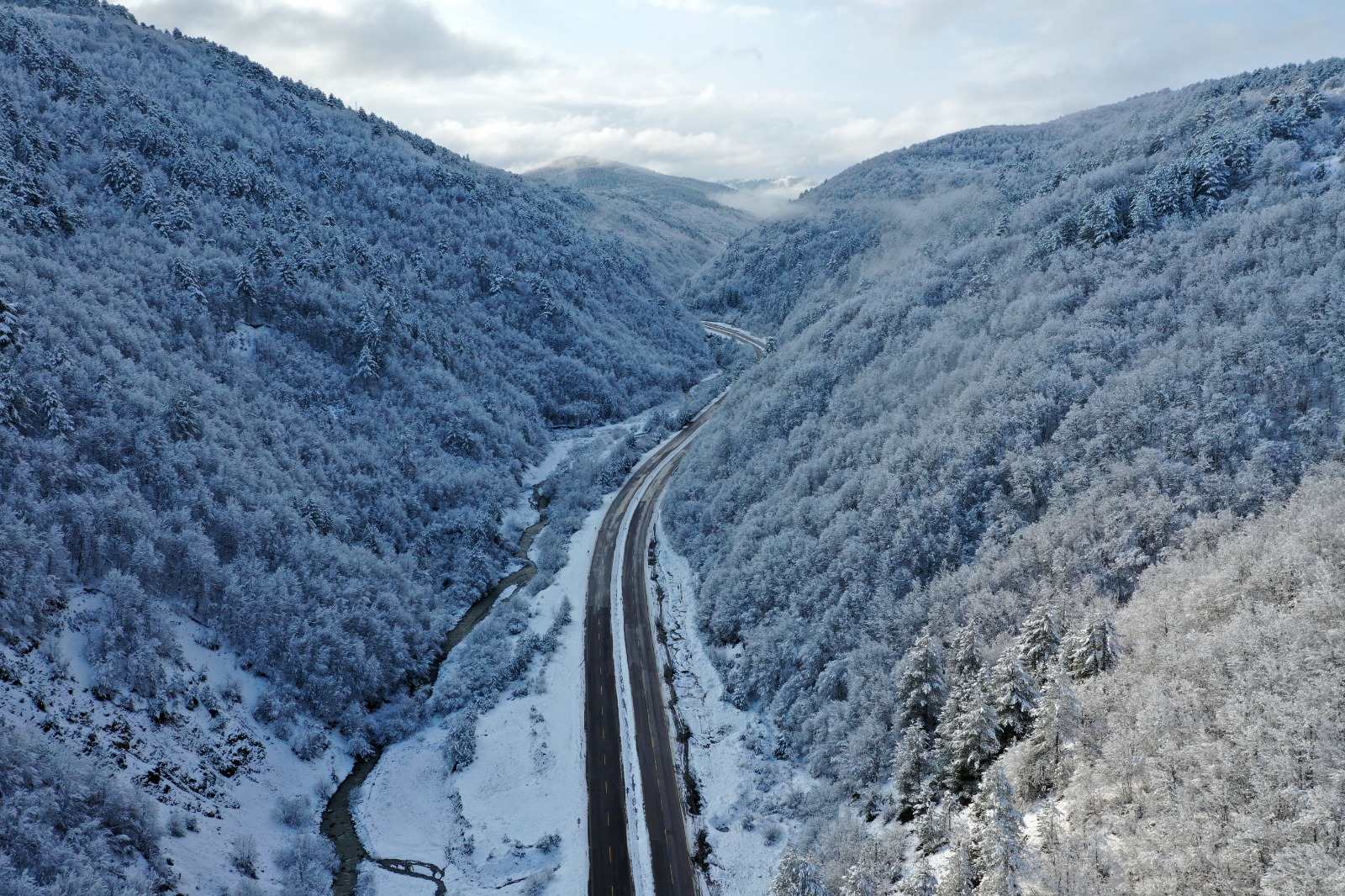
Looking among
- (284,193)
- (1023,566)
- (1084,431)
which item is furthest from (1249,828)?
(284,193)

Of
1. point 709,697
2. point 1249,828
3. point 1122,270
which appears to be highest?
point 1122,270

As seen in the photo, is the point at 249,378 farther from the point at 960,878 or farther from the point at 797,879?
the point at 960,878

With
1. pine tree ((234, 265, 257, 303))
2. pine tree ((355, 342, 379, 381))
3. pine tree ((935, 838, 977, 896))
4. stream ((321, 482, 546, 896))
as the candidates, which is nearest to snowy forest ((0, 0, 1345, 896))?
pine tree ((935, 838, 977, 896))

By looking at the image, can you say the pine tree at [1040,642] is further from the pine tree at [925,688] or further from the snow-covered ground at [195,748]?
the snow-covered ground at [195,748]

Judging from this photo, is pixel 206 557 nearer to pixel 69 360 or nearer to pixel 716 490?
pixel 69 360

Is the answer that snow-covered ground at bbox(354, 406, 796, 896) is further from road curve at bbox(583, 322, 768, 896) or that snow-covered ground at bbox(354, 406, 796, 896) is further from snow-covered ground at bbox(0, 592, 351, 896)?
snow-covered ground at bbox(0, 592, 351, 896)

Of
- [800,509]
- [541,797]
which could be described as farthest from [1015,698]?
[541,797]
